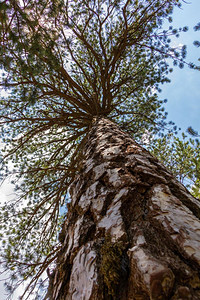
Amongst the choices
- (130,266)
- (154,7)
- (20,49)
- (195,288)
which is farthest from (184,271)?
(154,7)

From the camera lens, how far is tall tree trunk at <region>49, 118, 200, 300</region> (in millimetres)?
513

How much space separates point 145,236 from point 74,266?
14.5 inches

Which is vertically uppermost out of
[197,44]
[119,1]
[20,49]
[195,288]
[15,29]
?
[119,1]

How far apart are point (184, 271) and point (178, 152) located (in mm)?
6160

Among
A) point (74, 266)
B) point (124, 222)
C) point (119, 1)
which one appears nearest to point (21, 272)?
point (74, 266)

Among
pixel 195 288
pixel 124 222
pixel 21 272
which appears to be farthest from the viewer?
pixel 21 272

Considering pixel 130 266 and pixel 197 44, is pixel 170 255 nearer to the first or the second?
pixel 130 266

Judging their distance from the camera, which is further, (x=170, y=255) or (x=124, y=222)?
(x=124, y=222)

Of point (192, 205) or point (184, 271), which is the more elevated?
point (192, 205)

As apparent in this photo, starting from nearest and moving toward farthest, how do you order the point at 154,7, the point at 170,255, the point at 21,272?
the point at 170,255, the point at 21,272, the point at 154,7

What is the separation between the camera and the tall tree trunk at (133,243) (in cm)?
51

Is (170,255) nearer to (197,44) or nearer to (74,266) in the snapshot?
(74,266)

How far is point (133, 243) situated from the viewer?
2.21 feet

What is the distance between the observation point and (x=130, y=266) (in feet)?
1.95
